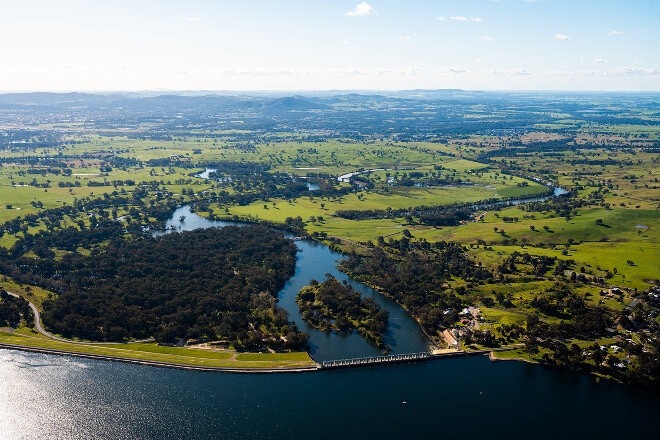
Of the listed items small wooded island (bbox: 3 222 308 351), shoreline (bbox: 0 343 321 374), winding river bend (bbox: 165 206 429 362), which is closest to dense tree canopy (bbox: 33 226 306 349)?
small wooded island (bbox: 3 222 308 351)

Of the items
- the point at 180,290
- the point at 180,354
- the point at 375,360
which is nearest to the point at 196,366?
the point at 180,354

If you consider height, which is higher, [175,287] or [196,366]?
[175,287]

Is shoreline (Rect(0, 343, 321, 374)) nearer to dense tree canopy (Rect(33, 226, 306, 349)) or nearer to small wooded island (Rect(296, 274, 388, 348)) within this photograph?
dense tree canopy (Rect(33, 226, 306, 349))

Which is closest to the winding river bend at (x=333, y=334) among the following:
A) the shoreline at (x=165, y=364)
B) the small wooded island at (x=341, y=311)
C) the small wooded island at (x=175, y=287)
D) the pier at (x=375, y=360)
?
the small wooded island at (x=341, y=311)

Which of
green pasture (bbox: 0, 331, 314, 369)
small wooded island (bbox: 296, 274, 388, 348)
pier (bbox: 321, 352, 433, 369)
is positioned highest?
small wooded island (bbox: 296, 274, 388, 348)

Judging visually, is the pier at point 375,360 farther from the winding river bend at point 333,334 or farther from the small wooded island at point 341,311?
the small wooded island at point 341,311

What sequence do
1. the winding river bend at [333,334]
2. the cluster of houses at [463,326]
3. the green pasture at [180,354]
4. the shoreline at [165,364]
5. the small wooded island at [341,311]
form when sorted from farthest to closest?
the small wooded island at [341,311], the cluster of houses at [463,326], the winding river bend at [333,334], the green pasture at [180,354], the shoreline at [165,364]

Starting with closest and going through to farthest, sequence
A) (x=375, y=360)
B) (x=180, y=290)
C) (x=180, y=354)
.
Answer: (x=375, y=360), (x=180, y=354), (x=180, y=290)

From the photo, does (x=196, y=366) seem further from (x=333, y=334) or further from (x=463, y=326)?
(x=463, y=326)
